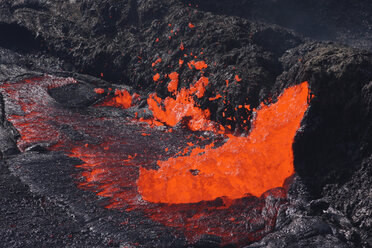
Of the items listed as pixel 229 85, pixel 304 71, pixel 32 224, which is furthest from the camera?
pixel 229 85

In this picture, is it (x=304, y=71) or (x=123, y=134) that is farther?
(x=123, y=134)

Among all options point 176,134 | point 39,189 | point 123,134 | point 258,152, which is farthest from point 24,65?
point 258,152

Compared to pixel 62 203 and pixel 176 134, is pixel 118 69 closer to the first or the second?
pixel 176 134

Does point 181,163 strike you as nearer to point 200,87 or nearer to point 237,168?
point 237,168

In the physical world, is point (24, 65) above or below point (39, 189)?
above

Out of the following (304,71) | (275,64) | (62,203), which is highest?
(275,64)

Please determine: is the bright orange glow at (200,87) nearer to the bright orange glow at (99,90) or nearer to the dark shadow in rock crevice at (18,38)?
the bright orange glow at (99,90)

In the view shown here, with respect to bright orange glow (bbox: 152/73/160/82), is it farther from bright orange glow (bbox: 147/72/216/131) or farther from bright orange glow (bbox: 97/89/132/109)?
bright orange glow (bbox: 97/89/132/109)

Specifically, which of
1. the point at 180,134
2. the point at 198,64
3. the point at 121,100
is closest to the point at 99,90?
the point at 121,100
